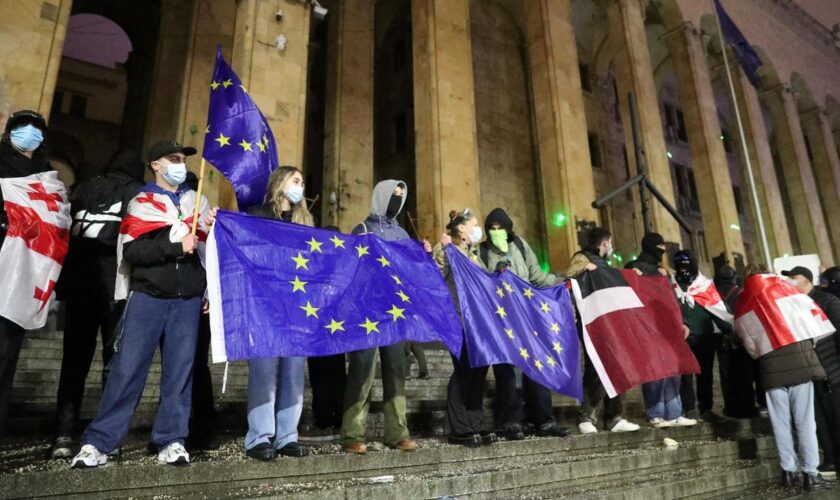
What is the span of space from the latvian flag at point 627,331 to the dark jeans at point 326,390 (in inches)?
102

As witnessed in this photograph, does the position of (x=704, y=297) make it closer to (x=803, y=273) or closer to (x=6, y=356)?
(x=803, y=273)

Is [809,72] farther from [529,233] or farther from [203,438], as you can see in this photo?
[203,438]

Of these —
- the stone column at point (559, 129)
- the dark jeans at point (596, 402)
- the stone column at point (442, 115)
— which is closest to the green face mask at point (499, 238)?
the dark jeans at point (596, 402)

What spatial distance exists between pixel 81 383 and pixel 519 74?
702 inches

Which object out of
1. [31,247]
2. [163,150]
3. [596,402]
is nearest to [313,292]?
[163,150]

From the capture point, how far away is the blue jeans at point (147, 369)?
2.86m

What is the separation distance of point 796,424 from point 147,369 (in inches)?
208

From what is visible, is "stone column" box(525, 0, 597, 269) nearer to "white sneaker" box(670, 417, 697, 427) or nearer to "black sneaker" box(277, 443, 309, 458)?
"white sneaker" box(670, 417, 697, 427)

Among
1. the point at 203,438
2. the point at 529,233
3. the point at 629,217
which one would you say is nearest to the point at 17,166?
the point at 203,438

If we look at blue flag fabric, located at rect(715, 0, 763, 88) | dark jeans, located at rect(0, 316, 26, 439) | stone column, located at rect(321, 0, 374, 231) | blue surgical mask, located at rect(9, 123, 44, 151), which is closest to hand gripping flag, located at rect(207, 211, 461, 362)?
dark jeans, located at rect(0, 316, 26, 439)

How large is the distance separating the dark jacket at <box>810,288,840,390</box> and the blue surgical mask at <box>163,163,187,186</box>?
5.86 meters

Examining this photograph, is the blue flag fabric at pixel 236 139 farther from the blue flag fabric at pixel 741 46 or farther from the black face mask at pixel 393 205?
the blue flag fabric at pixel 741 46

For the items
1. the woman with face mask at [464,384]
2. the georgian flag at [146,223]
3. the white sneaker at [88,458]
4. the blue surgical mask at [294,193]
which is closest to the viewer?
the white sneaker at [88,458]

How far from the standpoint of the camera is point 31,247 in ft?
9.69
